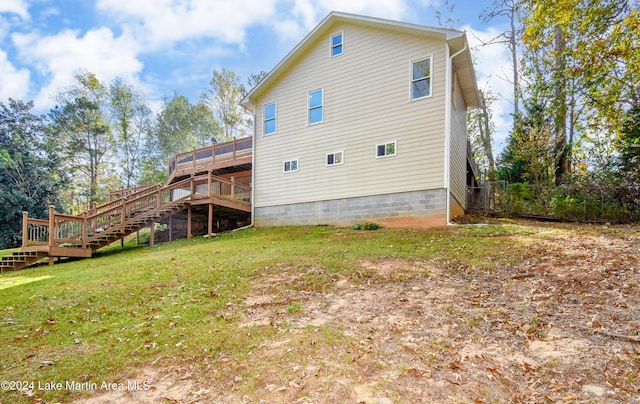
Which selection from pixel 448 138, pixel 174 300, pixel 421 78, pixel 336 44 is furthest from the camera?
pixel 336 44

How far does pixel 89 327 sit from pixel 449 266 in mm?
6218

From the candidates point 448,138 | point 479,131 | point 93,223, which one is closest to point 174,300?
point 93,223

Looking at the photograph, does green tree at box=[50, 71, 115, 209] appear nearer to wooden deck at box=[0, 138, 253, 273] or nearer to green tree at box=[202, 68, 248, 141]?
green tree at box=[202, 68, 248, 141]

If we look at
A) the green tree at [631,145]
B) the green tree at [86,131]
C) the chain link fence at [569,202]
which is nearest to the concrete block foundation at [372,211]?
the chain link fence at [569,202]

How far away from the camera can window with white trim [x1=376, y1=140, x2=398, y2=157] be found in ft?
38.6

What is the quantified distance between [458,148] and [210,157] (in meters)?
13.1

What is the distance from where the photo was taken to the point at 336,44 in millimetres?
13422

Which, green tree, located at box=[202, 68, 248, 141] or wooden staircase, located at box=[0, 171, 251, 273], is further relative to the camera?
green tree, located at box=[202, 68, 248, 141]

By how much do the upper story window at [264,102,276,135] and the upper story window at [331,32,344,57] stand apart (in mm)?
3461

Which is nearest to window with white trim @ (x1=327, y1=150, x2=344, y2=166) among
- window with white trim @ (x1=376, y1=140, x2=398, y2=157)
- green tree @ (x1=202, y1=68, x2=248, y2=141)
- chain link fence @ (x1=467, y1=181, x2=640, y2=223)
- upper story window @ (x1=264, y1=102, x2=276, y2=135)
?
window with white trim @ (x1=376, y1=140, x2=398, y2=157)

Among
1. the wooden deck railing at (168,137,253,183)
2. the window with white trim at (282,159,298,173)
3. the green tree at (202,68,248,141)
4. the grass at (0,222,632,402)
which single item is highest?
the green tree at (202,68,248,141)

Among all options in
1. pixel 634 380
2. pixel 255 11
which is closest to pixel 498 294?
pixel 634 380

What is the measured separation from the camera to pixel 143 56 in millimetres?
33094

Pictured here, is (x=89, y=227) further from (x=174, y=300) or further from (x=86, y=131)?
(x=86, y=131)
